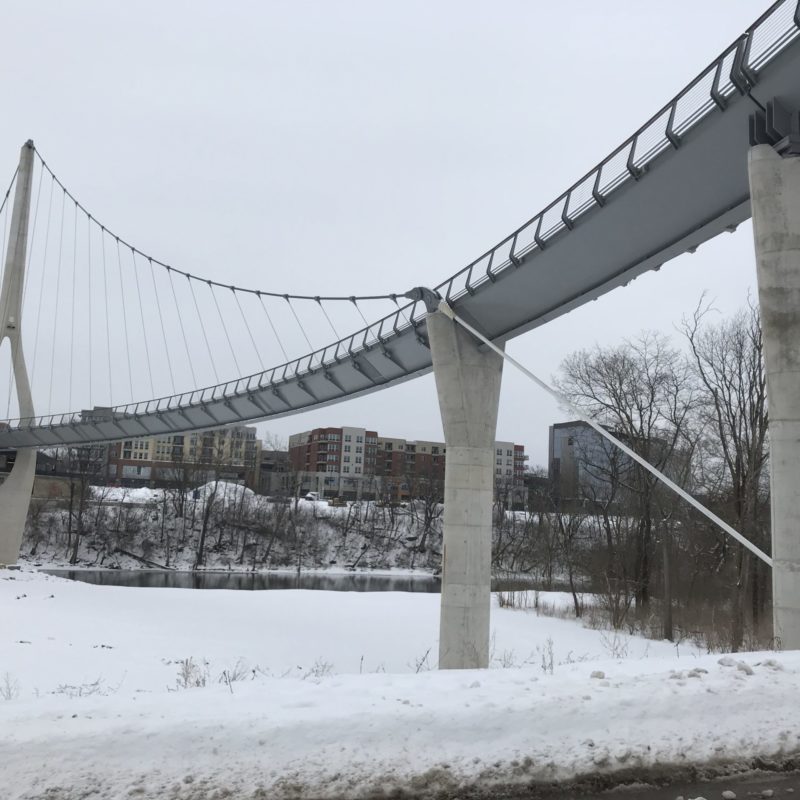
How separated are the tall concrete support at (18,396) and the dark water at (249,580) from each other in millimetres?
6215

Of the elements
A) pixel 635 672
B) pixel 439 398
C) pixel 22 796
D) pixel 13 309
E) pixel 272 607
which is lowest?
pixel 272 607

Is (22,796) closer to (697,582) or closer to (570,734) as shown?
(570,734)

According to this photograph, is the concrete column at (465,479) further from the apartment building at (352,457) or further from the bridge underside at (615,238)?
the apartment building at (352,457)

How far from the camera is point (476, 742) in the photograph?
15.4ft

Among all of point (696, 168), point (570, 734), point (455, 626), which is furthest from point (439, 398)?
point (570, 734)

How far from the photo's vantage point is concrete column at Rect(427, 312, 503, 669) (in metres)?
17.5

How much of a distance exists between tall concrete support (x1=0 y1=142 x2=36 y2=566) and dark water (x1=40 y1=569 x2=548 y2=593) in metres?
6.22

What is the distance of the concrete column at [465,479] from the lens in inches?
690

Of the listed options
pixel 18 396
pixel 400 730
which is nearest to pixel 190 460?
pixel 18 396

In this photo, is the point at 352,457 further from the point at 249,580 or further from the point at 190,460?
the point at 249,580

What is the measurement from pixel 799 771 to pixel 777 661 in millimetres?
1611

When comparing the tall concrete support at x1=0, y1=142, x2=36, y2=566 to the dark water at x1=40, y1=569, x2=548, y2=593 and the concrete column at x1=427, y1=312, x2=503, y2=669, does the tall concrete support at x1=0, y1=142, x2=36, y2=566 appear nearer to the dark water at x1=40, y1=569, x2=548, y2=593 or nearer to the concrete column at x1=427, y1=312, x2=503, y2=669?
the dark water at x1=40, y1=569, x2=548, y2=593

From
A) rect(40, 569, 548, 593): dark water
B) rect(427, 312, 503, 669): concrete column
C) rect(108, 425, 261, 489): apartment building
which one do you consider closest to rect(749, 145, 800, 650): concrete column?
rect(427, 312, 503, 669): concrete column

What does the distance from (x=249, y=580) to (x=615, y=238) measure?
45.8m
